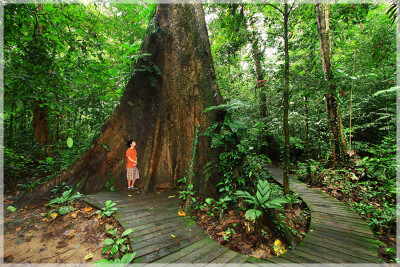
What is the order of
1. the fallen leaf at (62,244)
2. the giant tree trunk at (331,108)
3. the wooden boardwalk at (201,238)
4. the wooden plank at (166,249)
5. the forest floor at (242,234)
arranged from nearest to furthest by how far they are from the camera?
the wooden plank at (166,249)
the wooden boardwalk at (201,238)
the fallen leaf at (62,244)
the forest floor at (242,234)
the giant tree trunk at (331,108)

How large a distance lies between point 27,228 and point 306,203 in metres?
6.39

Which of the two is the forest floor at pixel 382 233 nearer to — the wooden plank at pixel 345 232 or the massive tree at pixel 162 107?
the wooden plank at pixel 345 232

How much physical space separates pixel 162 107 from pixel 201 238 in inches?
145

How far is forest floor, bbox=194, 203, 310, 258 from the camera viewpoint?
2.93m

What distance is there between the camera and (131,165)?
493cm

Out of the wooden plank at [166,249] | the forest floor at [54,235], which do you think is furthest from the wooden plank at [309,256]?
the forest floor at [54,235]

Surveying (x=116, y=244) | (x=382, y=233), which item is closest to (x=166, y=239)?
(x=116, y=244)

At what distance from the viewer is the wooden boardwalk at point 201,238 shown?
254 centimetres

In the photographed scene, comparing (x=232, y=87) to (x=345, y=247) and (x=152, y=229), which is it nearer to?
(x=345, y=247)

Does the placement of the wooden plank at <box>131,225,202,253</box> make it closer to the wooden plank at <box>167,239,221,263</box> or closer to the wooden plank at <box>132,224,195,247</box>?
the wooden plank at <box>132,224,195,247</box>

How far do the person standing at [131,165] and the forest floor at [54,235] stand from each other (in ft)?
4.12

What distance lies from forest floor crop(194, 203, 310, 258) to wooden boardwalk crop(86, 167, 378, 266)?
26cm

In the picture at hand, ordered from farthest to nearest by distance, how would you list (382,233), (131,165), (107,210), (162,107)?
(162,107), (131,165), (382,233), (107,210)

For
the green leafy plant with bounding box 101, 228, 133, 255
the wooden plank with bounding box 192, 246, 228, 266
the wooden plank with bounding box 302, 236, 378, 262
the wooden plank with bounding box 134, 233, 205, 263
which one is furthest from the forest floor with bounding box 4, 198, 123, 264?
the wooden plank with bounding box 302, 236, 378, 262
